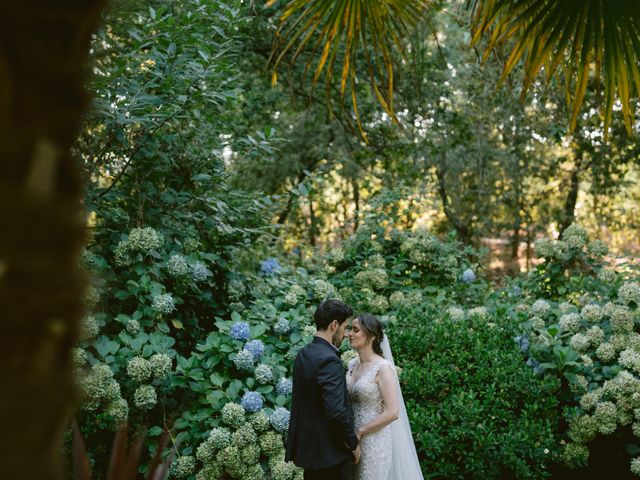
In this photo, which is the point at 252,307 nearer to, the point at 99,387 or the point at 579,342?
the point at 99,387

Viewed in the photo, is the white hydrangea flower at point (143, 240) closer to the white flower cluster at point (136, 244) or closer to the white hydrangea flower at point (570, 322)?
the white flower cluster at point (136, 244)

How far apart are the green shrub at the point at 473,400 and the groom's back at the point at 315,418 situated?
126 cm

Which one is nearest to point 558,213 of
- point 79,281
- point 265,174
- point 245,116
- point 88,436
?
point 265,174

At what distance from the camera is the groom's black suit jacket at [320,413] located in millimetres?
3752

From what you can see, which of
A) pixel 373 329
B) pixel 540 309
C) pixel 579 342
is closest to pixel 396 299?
pixel 540 309

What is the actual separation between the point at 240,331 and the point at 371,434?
1.28m

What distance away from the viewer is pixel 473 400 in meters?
4.99

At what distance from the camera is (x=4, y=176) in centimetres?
64

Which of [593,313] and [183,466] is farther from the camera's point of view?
[593,313]

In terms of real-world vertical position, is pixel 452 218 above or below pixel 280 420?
above

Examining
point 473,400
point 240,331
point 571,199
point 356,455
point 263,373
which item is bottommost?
point 356,455

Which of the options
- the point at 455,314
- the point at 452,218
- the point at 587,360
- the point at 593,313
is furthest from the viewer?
the point at 452,218

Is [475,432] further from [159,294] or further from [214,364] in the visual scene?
[159,294]

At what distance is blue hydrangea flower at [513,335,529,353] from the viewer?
5.60m
